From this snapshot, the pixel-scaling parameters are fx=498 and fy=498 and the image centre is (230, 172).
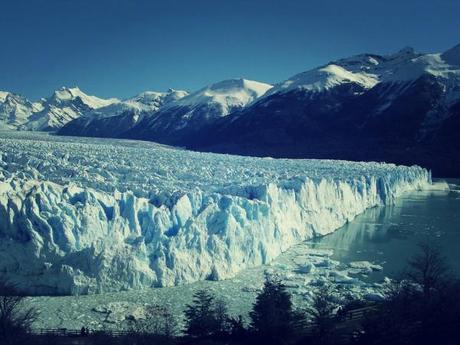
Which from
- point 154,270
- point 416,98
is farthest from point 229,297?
point 416,98

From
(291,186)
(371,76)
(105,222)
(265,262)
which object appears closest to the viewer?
(105,222)

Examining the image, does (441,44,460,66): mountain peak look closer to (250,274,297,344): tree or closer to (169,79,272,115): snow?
(169,79,272,115): snow

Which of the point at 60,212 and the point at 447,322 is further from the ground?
the point at 60,212

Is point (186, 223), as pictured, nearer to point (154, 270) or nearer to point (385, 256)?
point (154, 270)

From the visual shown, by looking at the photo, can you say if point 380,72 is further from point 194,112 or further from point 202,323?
point 202,323

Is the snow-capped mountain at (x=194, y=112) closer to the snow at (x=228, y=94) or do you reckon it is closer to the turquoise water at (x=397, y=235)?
the snow at (x=228, y=94)

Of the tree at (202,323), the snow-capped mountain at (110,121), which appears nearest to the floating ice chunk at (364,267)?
the tree at (202,323)

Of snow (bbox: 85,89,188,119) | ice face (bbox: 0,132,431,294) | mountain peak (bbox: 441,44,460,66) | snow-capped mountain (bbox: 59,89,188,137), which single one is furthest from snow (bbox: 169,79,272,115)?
ice face (bbox: 0,132,431,294)
